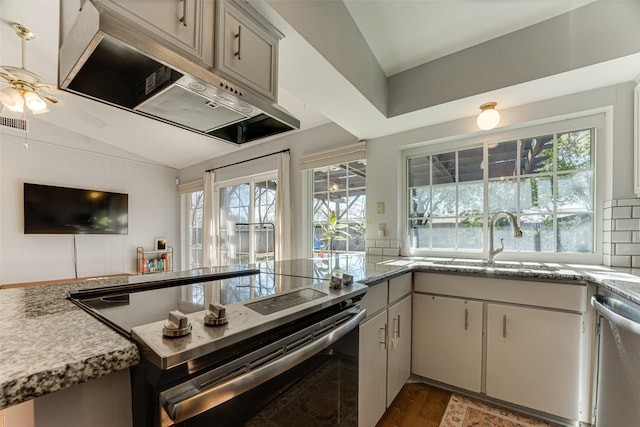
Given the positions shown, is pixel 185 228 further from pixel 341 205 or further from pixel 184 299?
pixel 184 299

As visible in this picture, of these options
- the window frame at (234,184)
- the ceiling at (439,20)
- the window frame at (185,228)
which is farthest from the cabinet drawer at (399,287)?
the window frame at (185,228)

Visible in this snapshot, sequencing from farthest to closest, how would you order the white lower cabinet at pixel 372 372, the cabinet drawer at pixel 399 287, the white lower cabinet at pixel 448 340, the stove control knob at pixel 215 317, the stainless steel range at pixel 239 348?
the white lower cabinet at pixel 448 340 → the cabinet drawer at pixel 399 287 → the white lower cabinet at pixel 372 372 → the stove control knob at pixel 215 317 → the stainless steel range at pixel 239 348

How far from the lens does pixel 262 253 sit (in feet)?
12.3

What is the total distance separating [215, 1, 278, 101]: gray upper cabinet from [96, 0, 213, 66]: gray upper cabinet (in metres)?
0.05

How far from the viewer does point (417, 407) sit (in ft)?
5.38

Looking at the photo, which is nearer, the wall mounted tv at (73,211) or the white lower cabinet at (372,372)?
the white lower cabinet at (372,372)

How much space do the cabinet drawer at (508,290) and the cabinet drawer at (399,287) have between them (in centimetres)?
10

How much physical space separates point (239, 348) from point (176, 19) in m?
1.13

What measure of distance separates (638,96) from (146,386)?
8.89 feet

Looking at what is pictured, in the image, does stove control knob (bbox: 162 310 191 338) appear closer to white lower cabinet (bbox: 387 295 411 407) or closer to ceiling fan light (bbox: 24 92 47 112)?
white lower cabinet (bbox: 387 295 411 407)

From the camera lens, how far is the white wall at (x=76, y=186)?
350cm

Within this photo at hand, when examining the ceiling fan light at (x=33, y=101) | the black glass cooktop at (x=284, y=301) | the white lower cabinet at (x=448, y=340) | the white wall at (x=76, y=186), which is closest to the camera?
the black glass cooktop at (x=284, y=301)

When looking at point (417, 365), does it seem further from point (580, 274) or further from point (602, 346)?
point (580, 274)

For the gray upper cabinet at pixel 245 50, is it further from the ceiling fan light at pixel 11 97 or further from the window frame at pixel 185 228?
the window frame at pixel 185 228
